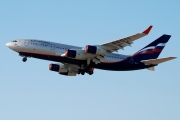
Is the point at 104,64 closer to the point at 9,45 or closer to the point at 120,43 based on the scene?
the point at 120,43

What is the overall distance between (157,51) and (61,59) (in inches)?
719

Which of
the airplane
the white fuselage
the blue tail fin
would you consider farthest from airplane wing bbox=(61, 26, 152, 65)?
the blue tail fin

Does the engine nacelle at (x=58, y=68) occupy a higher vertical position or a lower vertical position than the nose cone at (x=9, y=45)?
lower

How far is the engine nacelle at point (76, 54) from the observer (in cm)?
7244

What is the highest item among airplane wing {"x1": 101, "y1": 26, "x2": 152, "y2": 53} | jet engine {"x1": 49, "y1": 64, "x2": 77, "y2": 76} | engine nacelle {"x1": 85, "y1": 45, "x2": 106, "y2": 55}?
airplane wing {"x1": 101, "y1": 26, "x2": 152, "y2": 53}

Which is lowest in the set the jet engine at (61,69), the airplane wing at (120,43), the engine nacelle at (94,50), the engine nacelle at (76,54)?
the jet engine at (61,69)

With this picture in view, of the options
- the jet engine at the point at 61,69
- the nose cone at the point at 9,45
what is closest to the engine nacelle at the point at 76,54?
the nose cone at the point at 9,45

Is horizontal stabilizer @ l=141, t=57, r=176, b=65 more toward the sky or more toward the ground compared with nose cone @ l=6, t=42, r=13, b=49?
more toward the ground

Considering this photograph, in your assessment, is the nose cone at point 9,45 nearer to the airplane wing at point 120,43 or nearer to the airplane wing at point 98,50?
the airplane wing at point 98,50

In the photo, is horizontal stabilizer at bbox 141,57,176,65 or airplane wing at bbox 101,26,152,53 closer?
airplane wing at bbox 101,26,152,53

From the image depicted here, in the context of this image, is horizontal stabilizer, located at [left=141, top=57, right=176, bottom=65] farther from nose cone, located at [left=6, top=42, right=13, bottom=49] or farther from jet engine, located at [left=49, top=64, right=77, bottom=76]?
nose cone, located at [left=6, top=42, right=13, bottom=49]

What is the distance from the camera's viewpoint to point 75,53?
7294cm

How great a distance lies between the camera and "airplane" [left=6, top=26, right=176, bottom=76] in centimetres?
7281

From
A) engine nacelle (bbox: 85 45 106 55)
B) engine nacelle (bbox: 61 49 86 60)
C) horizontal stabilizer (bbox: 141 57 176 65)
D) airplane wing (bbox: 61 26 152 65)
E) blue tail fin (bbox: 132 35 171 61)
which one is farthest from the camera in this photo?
blue tail fin (bbox: 132 35 171 61)
